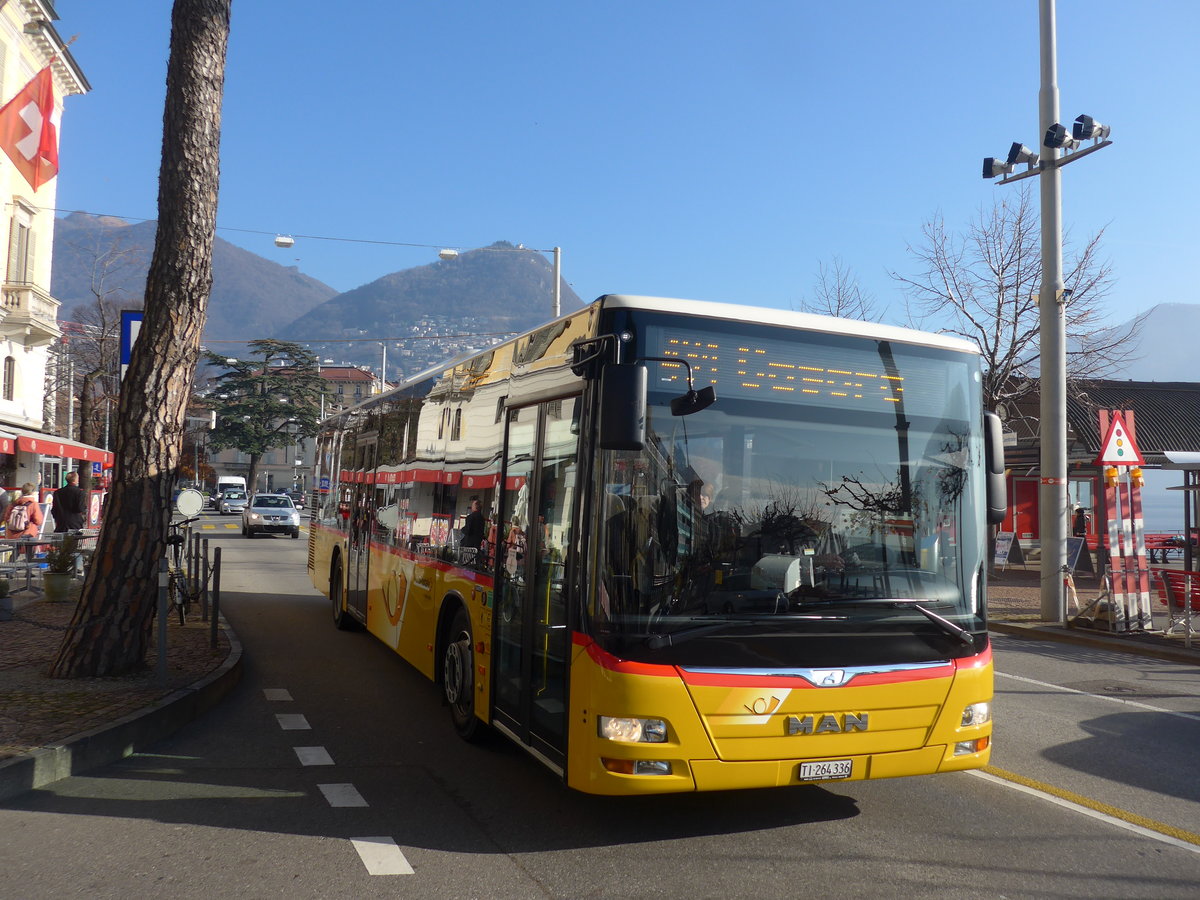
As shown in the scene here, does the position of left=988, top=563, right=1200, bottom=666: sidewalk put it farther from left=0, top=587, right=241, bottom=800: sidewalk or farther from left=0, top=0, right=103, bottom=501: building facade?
left=0, top=0, right=103, bottom=501: building facade

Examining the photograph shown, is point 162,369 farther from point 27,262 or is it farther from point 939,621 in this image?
point 27,262

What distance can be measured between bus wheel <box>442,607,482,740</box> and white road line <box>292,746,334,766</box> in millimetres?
956

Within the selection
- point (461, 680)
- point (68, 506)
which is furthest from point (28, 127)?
point (461, 680)

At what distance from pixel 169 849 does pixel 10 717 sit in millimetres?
2855

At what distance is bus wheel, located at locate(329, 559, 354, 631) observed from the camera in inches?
516

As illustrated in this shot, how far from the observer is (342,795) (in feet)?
20.1

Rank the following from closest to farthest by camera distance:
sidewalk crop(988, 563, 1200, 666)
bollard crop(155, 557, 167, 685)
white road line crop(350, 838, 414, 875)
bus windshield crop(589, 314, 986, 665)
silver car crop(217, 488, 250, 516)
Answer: white road line crop(350, 838, 414, 875)
bus windshield crop(589, 314, 986, 665)
bollard crop(155, 557, 167, 685)
sidewalk crop(988, 563, 1200, 666)
silver car crop(217, 488, 250, 516)

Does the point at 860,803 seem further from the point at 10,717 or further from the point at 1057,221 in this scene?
the point at 1057,221

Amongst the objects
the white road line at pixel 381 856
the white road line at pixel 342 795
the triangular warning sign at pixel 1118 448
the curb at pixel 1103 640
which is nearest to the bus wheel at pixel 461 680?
the white road line at pixel 342 795

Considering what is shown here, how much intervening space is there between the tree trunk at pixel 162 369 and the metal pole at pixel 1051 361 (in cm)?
1209

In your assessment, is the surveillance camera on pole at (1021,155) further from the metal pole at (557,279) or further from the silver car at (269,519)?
the silver car at (269,519)

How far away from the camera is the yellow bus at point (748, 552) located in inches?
202

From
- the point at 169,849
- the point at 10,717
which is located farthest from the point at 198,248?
the point at 169,849

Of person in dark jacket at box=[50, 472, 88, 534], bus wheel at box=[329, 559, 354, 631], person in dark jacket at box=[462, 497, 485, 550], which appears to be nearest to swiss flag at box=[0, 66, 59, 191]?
person in dark jacket at box=[50, 472, 88, 534]
